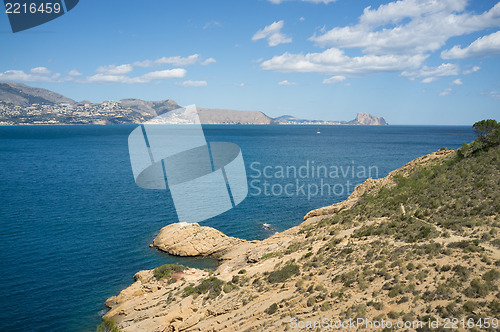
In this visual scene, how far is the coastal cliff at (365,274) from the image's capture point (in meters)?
16.0

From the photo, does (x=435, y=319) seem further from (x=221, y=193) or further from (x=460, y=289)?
(x=221, y=193)

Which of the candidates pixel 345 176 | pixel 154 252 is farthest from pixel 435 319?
pixel 345 176

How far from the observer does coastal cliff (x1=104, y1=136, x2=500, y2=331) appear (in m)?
16.0

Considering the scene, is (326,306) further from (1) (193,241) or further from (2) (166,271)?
(1) (193,241)

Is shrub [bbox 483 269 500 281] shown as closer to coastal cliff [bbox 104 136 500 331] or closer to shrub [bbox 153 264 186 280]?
coastal cliff [bbox 104 136 500 331]

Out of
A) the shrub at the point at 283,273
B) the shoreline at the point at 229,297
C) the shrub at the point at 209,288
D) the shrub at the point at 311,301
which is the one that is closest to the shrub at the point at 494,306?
the shoreline at the point at 229,297

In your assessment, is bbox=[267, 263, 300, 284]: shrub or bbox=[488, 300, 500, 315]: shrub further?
bbox=[267, 263, 300, 284]: shrub

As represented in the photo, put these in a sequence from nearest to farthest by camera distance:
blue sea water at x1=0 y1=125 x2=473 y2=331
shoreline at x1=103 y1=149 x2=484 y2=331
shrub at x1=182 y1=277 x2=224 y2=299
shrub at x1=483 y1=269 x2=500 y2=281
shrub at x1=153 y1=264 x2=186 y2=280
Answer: shrub at x1=483 y1=269 x2=500 y2=281 → shoreline at x1=103 y1=149 x2=484 y2=331 → shrub at x1=182 y1=277 x2=224 y2=299 → blue sea water at x1=0 y1=125 x2=473 y2=331 → shrub at x1=153 y1=264 x2=186 y2=280

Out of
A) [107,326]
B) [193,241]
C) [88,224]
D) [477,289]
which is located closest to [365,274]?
[477,289]

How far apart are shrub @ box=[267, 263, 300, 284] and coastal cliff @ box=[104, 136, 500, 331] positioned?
76mm

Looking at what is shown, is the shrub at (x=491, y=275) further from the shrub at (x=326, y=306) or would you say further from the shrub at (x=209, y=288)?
the shrub at (x=209, y=288)

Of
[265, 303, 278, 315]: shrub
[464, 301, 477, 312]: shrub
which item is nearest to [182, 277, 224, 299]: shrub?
[265, 303, 278, 315]: shrub

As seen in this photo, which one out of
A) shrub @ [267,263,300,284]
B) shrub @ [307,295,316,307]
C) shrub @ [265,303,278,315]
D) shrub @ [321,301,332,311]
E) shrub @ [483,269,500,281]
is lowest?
shrub @ [265,303,278,315]

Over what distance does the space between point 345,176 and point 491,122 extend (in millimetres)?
46235
